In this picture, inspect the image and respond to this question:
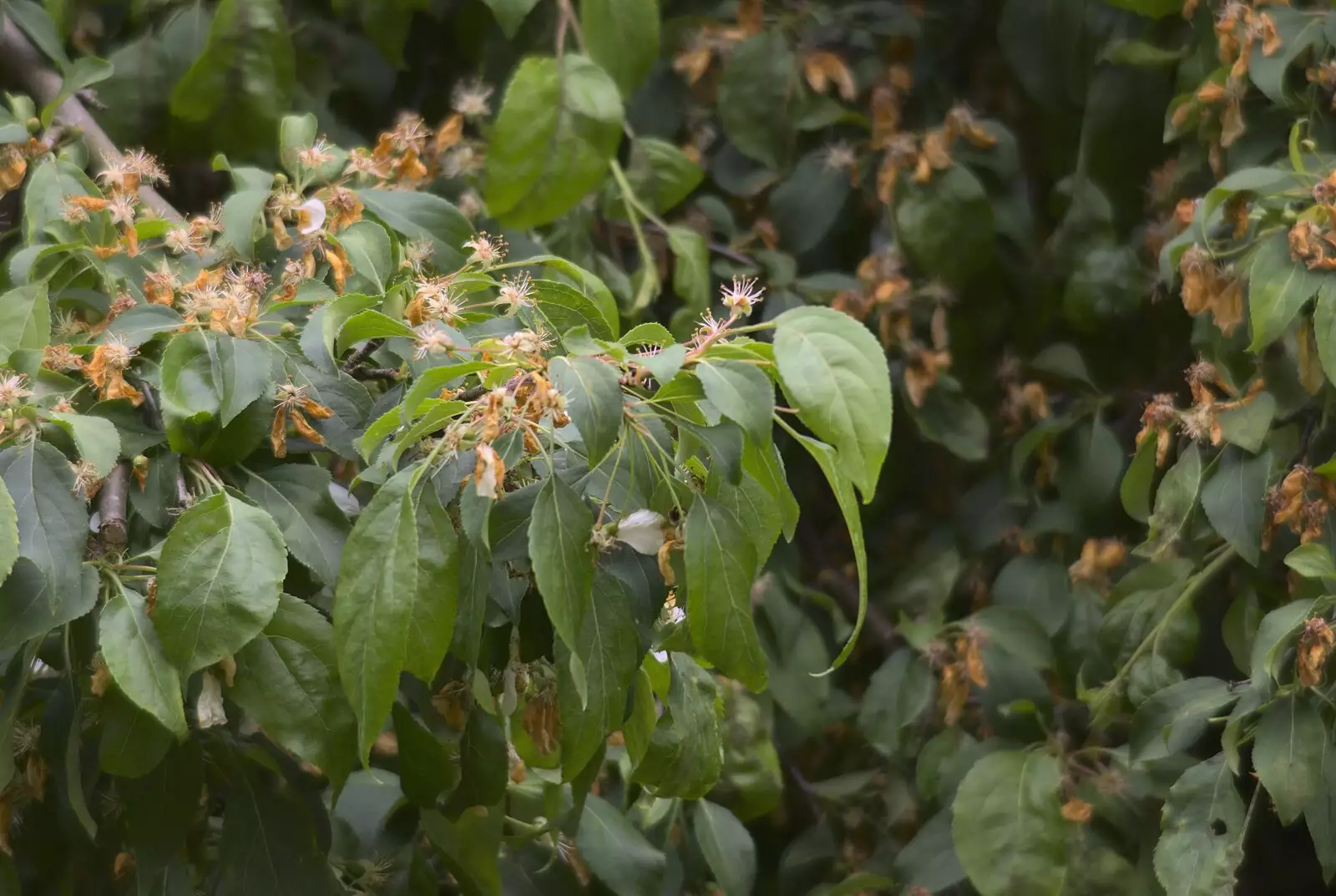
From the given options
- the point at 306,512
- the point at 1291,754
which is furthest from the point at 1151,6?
the point at 306,512

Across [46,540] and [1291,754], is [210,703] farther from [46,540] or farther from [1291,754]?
[1291,754]

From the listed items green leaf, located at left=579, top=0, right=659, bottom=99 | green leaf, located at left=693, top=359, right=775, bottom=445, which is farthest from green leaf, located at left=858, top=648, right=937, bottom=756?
green leaf, located at left=693, top=359, right=775, bottom=445

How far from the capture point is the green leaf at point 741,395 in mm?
542

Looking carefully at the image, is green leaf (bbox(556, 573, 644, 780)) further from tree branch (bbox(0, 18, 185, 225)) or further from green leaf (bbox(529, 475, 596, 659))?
tree branch (bbox(0, 18, 185, 225))

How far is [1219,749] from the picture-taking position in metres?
1.13

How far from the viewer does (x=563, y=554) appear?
57 cm

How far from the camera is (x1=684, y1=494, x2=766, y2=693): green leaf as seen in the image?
0.58 m

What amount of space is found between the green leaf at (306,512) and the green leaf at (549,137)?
0.43 metres

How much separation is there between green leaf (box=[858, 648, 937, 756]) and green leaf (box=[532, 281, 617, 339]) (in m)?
0.61

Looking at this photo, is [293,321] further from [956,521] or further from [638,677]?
[956,521]

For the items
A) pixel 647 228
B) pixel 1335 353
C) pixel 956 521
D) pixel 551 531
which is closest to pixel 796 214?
pixel 647 228

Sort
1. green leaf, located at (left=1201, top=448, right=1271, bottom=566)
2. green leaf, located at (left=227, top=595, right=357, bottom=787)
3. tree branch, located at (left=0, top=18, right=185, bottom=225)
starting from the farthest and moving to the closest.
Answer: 1. tree branch, located at (left=0, top=18, right=185, bottom=225)
2. green leaf, located at (left=1201, top=448, right=1271, bottom=566)
3. green leaf, located at (left=227, top=595, right=357, bottom=787)

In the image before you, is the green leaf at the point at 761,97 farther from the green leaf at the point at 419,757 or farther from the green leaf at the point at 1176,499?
the green leaf at the point at 419,757

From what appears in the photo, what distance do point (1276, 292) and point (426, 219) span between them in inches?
19.6
